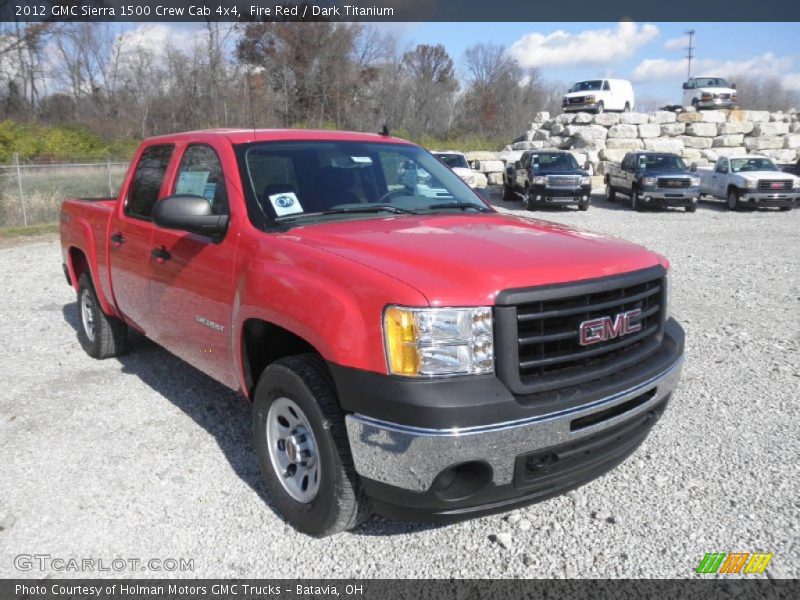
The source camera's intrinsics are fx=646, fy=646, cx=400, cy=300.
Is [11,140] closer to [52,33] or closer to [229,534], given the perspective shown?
[52,33]

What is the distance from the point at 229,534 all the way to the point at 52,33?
33.6 meters

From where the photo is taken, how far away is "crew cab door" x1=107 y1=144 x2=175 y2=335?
175 inches

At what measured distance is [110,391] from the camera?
506 centimetres

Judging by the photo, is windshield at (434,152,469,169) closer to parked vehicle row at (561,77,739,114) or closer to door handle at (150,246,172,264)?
parked vehicle row at (561,77,739,114)

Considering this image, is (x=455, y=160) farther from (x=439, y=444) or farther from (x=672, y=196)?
(x=439, y=444)

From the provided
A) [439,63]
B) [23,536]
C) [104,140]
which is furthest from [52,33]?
[23,536]

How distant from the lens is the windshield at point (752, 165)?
21703mm

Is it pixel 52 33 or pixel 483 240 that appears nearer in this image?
pixel 483 240

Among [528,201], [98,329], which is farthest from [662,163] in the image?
[98,329]

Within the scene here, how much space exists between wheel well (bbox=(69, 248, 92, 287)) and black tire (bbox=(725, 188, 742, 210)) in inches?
818

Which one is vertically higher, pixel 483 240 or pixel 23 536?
pixel 483 240

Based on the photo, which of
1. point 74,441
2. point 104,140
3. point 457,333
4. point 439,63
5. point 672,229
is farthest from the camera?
point 439,63

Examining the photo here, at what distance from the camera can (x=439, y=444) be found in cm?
244

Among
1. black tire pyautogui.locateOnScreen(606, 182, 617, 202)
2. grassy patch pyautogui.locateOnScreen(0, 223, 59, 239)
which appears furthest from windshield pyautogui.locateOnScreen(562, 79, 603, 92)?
grassy patch pyautogui.locateOnScreen(0, 223, 59, 239)
